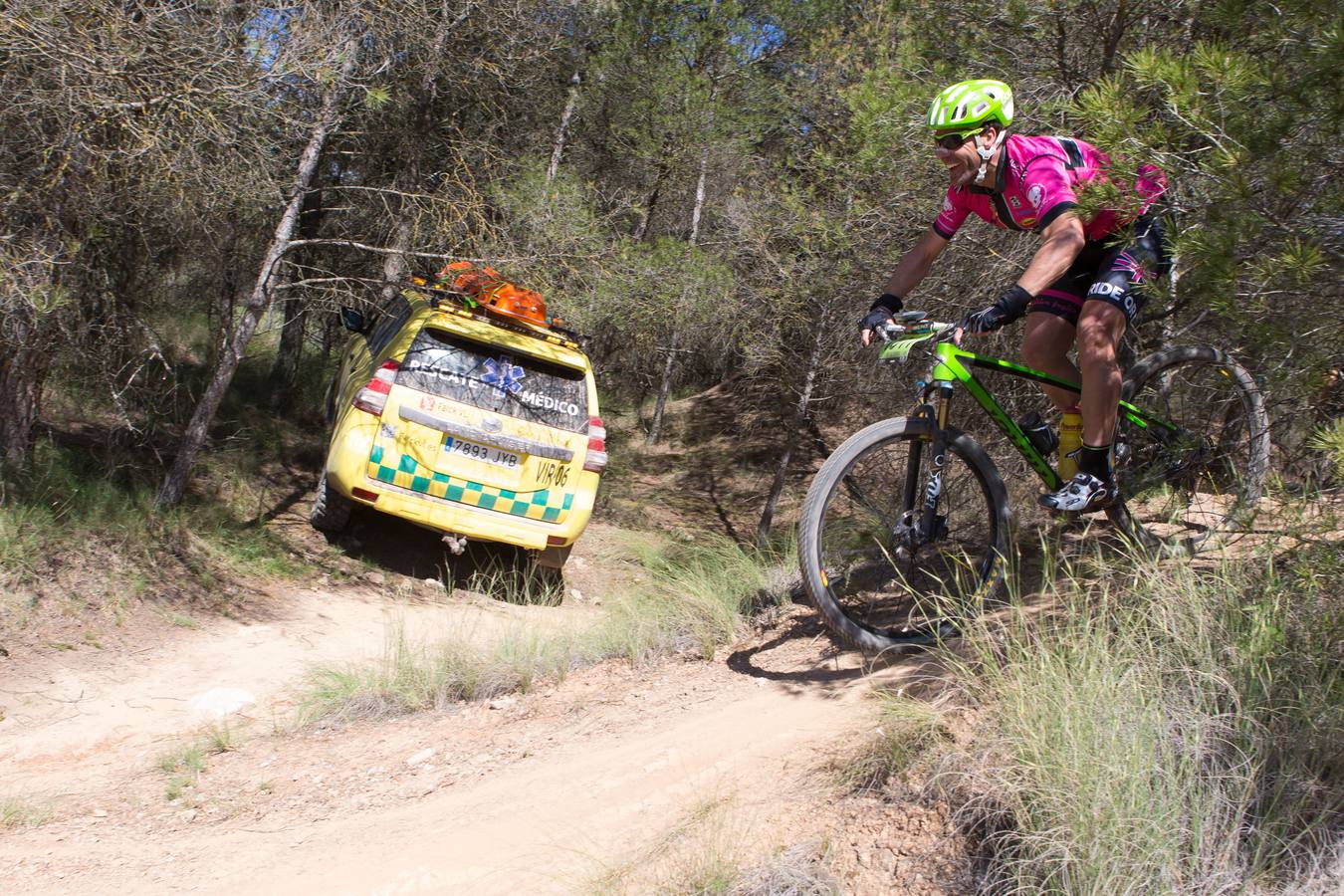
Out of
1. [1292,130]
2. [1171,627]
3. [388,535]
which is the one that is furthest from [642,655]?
[388,535]

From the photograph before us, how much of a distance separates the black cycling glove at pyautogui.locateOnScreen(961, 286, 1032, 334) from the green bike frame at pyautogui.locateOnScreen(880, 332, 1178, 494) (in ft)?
0.86

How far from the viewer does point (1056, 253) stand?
11.2ft

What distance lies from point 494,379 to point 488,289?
907mm

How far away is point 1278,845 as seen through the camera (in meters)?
2.23

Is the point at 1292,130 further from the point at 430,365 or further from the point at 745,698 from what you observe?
the point at 430,365

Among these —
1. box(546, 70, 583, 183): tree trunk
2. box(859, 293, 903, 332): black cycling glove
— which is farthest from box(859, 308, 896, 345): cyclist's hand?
box(546, 70, 583, 183): tree trunk

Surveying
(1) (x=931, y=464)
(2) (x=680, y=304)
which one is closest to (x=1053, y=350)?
(1) (x=931, y=464)

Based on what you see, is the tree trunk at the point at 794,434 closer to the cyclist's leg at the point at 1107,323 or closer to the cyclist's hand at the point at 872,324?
the cyclist's hand at the point at 872,324

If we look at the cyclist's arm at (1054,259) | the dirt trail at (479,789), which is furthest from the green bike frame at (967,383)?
the dirt trail at (479,789)

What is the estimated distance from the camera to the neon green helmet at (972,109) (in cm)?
363

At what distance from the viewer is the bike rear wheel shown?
4.18 metres

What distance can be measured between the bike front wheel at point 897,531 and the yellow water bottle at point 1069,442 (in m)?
0.31

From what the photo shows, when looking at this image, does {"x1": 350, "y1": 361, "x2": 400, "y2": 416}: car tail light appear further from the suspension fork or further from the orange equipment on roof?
the suspension fork

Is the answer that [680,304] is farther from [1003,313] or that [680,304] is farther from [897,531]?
[1003,313]
